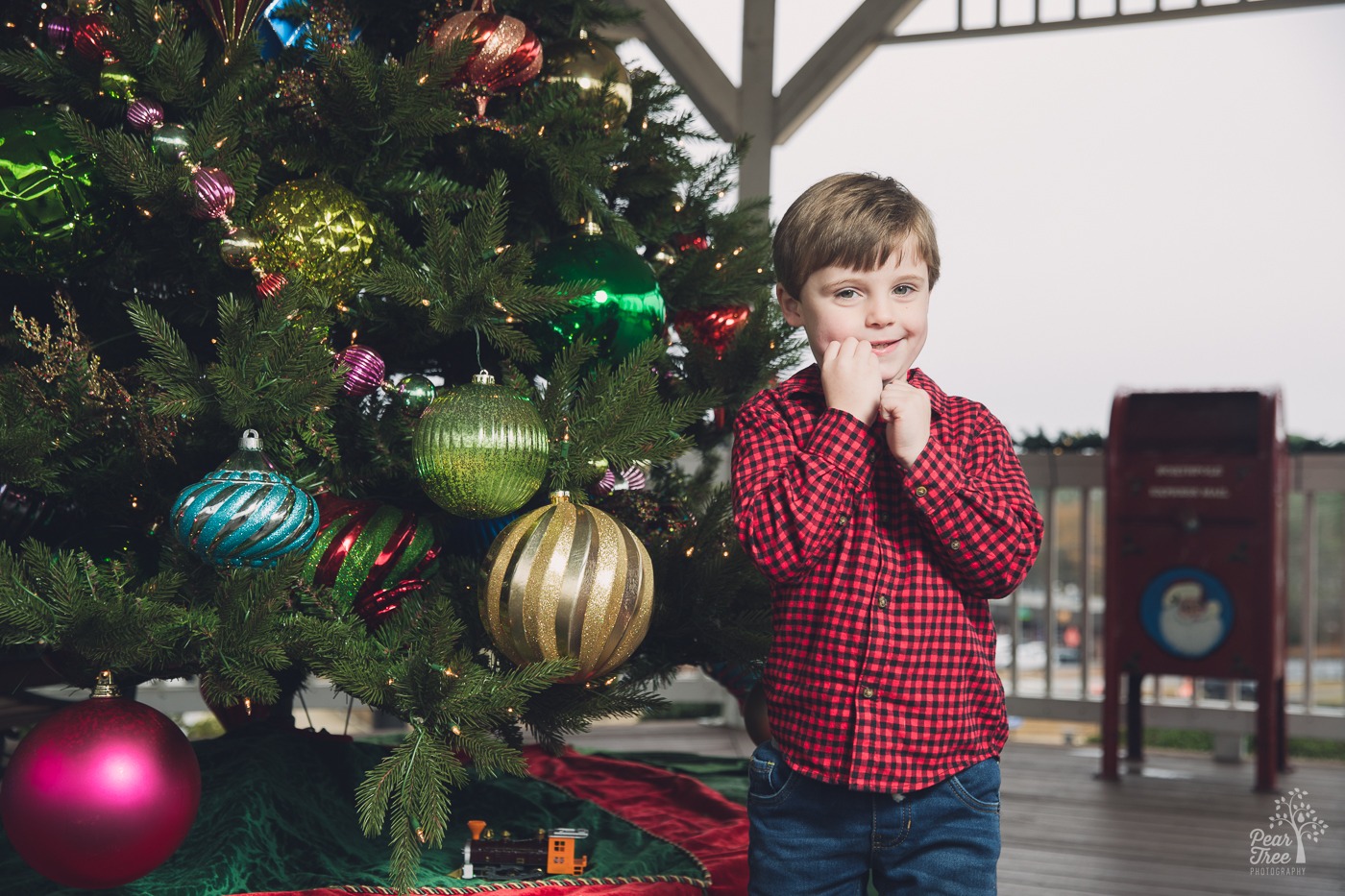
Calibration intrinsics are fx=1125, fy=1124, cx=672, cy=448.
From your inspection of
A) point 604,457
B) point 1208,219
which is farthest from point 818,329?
point 1208,219

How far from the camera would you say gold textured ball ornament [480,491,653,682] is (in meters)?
1.30

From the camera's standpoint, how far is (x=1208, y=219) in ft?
16.8

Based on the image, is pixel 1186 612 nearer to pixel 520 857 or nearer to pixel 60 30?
pixel 520 857

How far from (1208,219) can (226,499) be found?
5.00m

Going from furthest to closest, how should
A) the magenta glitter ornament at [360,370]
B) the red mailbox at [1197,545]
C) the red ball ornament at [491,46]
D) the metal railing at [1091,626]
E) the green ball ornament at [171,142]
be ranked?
1. the metal railing at [1091,626]
2. the red mailbox at [1197,545]
3. the red ball ornament at [491,46]
4. the magenta glitter ornament at [360,370]
5. the green ball ornament at [171,142]

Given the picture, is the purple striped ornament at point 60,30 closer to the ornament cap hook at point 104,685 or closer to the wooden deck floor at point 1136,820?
the ornament cap hook at point 104,685

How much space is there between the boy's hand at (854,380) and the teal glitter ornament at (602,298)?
0.51m

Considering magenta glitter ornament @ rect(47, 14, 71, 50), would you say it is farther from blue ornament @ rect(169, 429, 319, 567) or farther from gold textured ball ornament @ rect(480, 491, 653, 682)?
gold textured ball ornament @ rect(480, 491, 653, 682)

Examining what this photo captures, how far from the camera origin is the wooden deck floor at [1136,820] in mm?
2189

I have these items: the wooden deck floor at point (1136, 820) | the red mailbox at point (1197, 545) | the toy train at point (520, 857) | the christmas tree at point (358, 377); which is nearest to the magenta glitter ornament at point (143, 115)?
the christmas tree at point (358, 377)

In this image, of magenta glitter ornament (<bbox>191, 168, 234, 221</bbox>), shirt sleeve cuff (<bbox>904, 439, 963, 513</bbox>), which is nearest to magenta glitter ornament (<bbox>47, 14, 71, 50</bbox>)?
magenta glitter ornament (<bbox>191, 168, 234, 221</bbox>)

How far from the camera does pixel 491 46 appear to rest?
1.57m

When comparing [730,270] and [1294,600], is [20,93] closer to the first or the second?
[730,270]

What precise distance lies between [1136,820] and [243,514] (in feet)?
7.63
